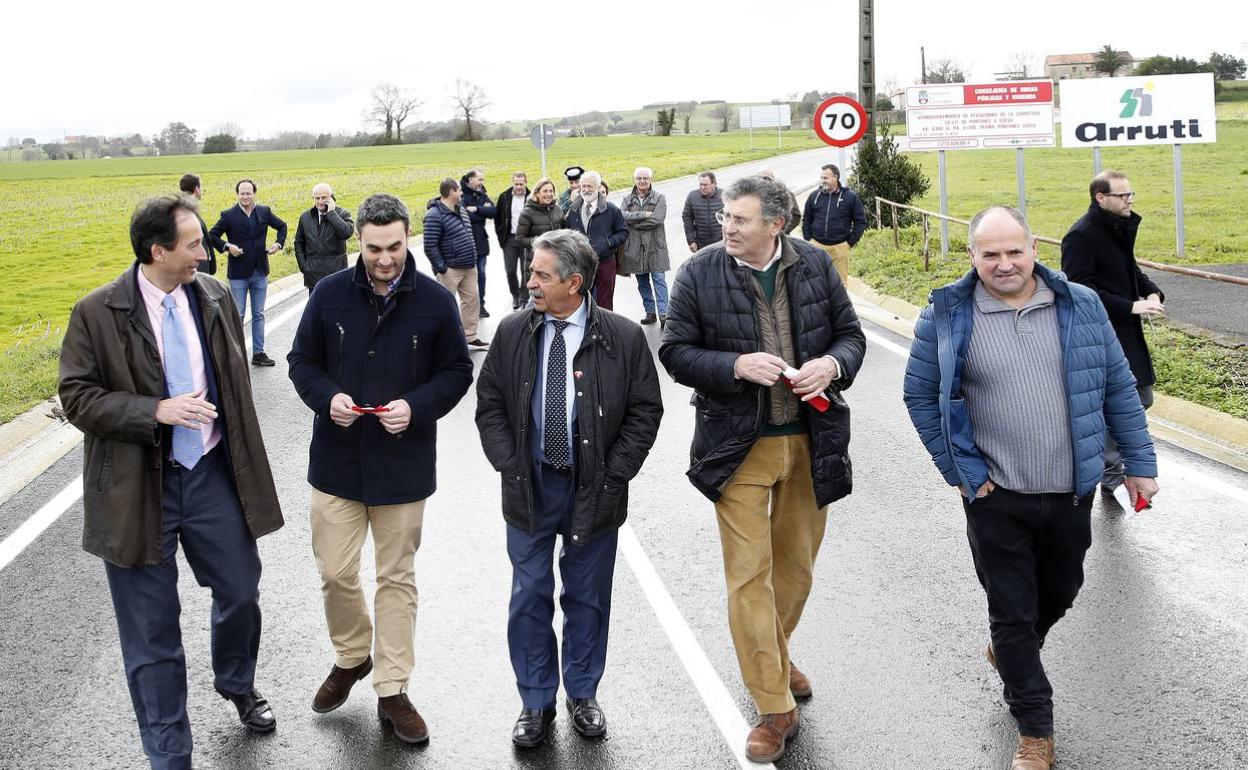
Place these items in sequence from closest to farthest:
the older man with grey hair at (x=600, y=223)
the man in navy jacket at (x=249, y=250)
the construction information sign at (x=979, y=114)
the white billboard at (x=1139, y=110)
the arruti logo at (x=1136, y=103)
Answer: the man in navy jacket at (x=249, y=250) → the older man with grey hair at (x=600, y=223) → the construction information sign at (x=979, y=114) → the white billboard at (x=1139, y=110) → the arruti logo at (x=1136, y=103)

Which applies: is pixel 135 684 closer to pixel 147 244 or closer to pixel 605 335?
pixel 147 244

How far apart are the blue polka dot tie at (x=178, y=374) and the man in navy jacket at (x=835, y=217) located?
1150cm

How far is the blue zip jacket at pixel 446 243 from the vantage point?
14242 mm

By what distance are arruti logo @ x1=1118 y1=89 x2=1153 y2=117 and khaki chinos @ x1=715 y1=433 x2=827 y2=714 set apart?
18.5m

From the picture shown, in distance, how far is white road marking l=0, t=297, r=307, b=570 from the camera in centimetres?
729

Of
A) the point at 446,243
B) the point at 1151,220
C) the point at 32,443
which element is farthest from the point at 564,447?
the point at 1151,220

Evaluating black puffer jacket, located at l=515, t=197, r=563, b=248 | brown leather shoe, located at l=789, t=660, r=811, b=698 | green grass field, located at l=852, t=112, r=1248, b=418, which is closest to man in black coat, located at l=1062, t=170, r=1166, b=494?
green grass field, located at l=852, t=112, r=1248, b=418

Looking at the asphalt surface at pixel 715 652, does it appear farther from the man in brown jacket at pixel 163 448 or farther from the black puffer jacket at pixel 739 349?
the black puffer jacket at pixel 739 349

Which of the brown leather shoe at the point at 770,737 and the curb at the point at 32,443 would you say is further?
the curb at the point at 32,443

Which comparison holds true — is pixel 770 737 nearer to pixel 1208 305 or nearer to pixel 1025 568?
pixel 1025 568

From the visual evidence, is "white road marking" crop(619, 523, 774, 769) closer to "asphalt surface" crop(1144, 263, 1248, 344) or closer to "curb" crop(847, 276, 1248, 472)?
"curb" crop(847, 276, 1248, 472)

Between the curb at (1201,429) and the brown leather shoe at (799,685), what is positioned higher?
the curb at (1201,429)

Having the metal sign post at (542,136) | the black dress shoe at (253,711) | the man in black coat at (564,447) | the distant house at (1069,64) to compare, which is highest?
the distant house at (1069,64)

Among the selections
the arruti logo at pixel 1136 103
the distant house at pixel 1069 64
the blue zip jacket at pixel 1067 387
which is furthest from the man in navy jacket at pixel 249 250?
the distant house at pixel 1069 64
